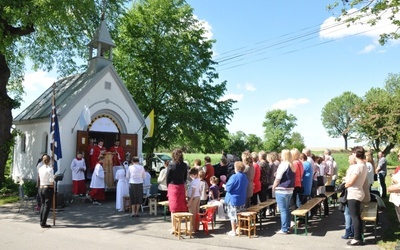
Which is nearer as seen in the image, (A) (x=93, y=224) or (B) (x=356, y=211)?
(B) (x=356, y=211)

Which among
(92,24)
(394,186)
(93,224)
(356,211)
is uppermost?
(92,24)

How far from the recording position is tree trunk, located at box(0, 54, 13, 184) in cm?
1667

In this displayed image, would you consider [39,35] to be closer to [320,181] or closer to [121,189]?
[121,189]

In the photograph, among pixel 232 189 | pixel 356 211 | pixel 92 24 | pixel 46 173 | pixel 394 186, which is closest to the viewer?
pixel 394 186

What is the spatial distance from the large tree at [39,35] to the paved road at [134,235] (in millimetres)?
7124

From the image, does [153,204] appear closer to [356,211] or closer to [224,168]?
[224,168]

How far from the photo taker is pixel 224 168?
12570mm

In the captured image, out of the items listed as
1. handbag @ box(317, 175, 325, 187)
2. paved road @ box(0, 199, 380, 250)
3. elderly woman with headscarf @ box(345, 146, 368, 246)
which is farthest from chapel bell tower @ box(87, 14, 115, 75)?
elderly woman with headscarf @ box(345, 146, 368, 246)

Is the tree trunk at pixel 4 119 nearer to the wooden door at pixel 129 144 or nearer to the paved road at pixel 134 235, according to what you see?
the wooden door at pixel 129 144

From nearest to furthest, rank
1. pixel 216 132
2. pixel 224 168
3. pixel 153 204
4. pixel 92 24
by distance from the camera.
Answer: pixel 153 204, pixel 224 168, pixel 92 24, pixel 216 132

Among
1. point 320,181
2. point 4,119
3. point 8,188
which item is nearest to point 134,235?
point 320,181

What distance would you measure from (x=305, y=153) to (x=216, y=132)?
13.2 m

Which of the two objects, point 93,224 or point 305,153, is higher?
Answer: point 305,153

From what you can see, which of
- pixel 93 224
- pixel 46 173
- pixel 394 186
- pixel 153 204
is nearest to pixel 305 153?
pixel 394 186
